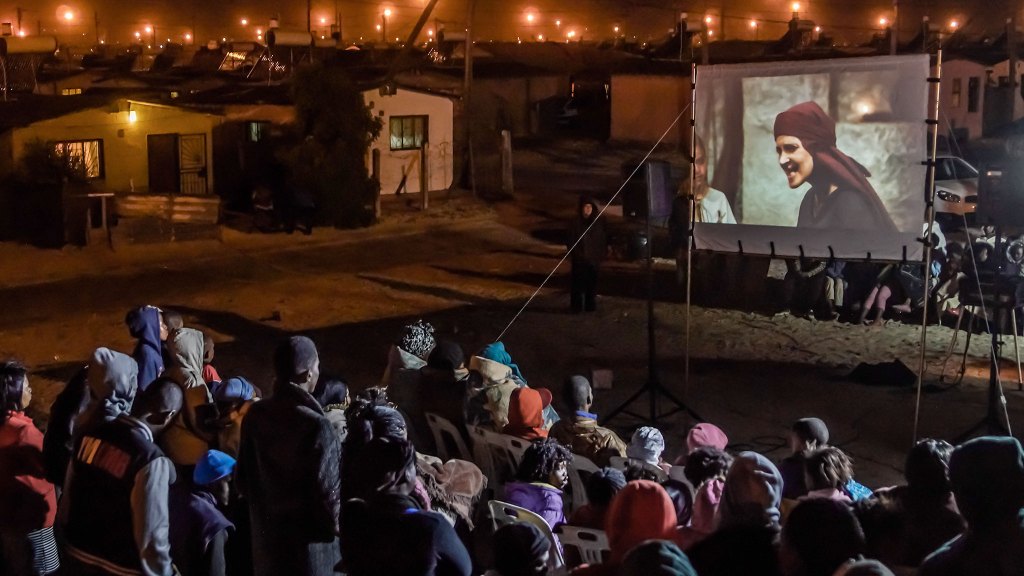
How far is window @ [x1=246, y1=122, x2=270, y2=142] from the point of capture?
25828 mm

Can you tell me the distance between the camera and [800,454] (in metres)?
5.62

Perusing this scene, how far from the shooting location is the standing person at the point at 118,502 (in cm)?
435

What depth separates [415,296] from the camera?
52.2 feet

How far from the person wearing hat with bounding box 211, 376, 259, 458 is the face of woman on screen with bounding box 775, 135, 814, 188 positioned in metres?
5.02

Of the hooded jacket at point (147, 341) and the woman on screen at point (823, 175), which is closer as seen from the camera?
the hooded jacket at point (147, 341)

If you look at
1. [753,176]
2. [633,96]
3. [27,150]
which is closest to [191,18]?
[633,96]

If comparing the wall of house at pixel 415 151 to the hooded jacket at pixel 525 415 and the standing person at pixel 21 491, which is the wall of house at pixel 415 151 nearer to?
the hooded jacket at pixel 525 415

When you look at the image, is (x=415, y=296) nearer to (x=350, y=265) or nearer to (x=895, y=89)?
(x=350, y=265)

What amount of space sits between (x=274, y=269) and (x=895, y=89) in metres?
12.2

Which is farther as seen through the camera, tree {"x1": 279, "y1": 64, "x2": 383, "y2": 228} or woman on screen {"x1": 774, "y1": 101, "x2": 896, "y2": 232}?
tree {"x1": 279, "y1": 64, "x2": 383, "y2": 228}

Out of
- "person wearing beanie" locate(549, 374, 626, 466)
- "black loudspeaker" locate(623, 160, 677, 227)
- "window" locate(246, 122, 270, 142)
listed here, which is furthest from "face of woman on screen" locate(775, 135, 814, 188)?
"window" locate(246, 122, 270, 142)

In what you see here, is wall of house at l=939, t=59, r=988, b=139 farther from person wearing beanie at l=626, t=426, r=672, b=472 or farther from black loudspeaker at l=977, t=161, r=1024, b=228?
person wearing beanie at l=626, t=426, r=672, b=472

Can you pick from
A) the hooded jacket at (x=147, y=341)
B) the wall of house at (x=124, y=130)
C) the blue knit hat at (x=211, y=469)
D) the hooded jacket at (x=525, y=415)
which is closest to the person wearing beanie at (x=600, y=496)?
the hooded jacket at (x=525, y=415)

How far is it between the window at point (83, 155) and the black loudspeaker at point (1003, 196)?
17.1m
